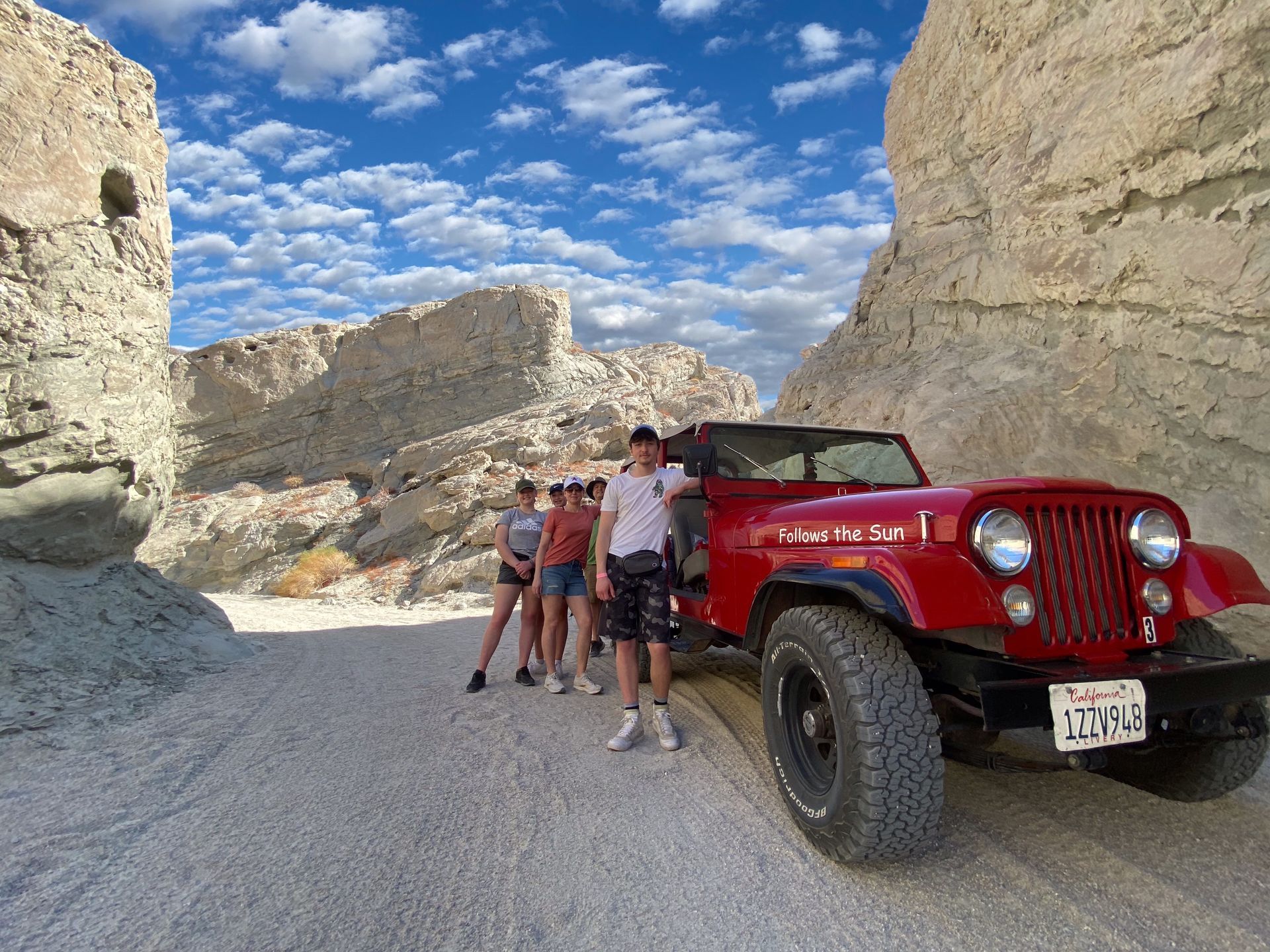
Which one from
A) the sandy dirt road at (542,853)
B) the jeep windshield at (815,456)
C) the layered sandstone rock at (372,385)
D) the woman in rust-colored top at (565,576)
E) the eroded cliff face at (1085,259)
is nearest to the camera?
the sandy dirt road at (542,853)

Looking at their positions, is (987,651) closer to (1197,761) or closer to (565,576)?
(1197,761)

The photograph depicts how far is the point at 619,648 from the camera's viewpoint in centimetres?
409

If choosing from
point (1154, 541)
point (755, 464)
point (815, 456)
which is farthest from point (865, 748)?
point (815, 456)

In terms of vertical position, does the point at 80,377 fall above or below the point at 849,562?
above

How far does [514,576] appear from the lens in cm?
553

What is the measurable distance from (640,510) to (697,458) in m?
0.45

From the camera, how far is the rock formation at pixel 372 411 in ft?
68.0

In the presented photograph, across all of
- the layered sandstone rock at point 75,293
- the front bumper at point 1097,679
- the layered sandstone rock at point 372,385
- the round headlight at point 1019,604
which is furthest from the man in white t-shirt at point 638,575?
the layered sandstone rock at point 372,385

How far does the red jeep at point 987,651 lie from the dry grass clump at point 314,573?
611 inches

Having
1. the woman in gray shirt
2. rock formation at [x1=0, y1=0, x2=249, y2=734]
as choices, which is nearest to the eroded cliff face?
the woman in gray shirt

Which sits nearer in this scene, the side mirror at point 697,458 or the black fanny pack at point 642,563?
the black fanny pack at point 642,563

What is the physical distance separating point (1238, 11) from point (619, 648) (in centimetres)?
704

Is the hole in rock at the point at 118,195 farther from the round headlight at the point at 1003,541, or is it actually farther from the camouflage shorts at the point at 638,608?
the round headlight at the point at 1003,541

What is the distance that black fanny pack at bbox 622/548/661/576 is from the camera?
395 centimetres
